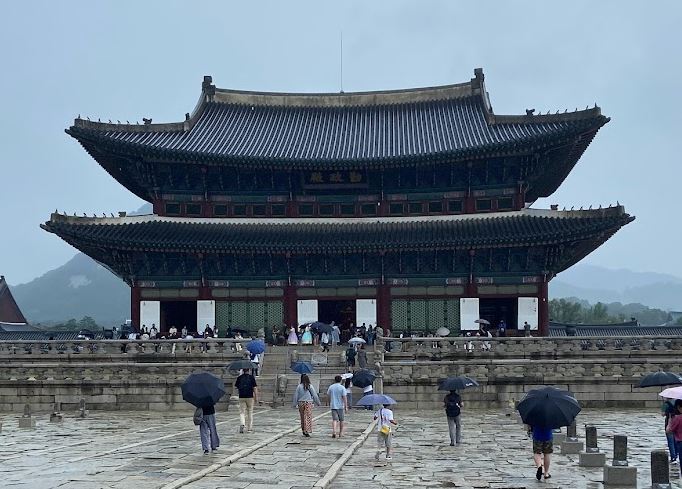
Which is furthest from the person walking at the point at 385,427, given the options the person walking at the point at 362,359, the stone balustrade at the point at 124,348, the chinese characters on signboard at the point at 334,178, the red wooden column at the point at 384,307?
the chinese characters on signboard at the point at 334,178

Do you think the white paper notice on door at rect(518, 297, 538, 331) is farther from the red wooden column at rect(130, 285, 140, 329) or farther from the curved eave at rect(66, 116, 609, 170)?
the red wooden column at rect(130, 285, 140, 329)

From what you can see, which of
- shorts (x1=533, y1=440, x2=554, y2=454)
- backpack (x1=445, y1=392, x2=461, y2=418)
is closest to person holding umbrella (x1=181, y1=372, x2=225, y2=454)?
backpack (x1=445, y1=392, x2=461, y2=418)

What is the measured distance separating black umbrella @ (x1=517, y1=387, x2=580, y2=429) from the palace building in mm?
25420

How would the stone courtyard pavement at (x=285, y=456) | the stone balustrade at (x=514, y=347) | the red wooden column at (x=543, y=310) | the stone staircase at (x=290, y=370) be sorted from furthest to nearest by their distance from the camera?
the red wooden column at (x=543, y=310)
the stone balustrade at (x=514, y=347)
the stone staircase at (x=290, y=370)
the stone courtyard pavement at (x=285, y=456)

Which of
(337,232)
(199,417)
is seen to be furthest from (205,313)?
(199,417)

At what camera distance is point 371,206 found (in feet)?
151

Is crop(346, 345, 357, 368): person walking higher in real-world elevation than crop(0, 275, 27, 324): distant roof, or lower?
lower

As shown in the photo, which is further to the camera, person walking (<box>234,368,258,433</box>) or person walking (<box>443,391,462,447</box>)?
person walking (<box>234,368,258,433</box>)

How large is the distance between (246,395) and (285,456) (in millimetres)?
3938

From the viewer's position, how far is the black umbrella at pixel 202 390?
731 inches

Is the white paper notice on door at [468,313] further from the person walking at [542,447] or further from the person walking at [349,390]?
the person walking at [542,447]

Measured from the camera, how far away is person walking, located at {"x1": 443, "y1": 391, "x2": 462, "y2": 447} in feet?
68.7

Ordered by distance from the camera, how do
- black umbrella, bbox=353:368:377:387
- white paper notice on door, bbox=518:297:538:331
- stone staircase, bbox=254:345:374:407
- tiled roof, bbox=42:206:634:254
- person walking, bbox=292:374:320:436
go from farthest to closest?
white paper notice on door, bbox=518:297:538:331, tiled roof, bbox=42:206:634:254, stone staircase, bbox=254:345:374:407, black umbrella, bbox=353:368:377:387, person walking, bbox=292:374:320:436

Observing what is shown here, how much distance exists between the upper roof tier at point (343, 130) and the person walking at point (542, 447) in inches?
1084
